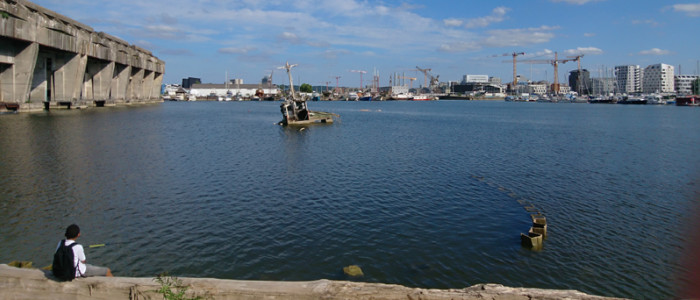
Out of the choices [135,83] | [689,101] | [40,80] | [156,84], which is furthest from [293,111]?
[689,101]

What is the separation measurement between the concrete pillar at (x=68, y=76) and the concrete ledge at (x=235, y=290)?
76.0m

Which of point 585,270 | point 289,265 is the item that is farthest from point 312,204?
point 585,270

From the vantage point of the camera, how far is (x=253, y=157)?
32.9m

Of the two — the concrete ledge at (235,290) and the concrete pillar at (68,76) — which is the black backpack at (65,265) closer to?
the concrete ledge at (235,290)

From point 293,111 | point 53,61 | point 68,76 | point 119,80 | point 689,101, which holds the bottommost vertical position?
point 293,111

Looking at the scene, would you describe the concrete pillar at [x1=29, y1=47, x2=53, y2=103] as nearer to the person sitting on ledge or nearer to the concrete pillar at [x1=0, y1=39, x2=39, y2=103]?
the concrete pillar at [x1=0, y1=39, x2=39, y2=103]

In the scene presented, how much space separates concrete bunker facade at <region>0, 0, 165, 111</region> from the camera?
5638 cm

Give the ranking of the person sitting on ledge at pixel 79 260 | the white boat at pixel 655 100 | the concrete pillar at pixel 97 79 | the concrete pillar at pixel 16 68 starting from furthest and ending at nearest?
1. the white boat at pixel 655 100
2. the concrete pillar at pixel 97 79
3. the concrete pillar at pixel 16 68
4. the person sitting on ledge at pixel 79 260

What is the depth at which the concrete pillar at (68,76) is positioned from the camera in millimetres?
72812

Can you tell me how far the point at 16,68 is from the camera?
58.3 metres

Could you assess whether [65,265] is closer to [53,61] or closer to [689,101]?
[53,61]

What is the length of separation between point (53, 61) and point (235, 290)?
78991mm

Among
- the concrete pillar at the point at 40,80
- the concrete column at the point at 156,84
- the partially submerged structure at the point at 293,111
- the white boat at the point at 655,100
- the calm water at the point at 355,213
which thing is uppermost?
the concrete column at the point at 156,84

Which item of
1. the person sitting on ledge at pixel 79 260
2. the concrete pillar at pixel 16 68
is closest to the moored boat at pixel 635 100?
the concrete pillar at pixel 16 68
